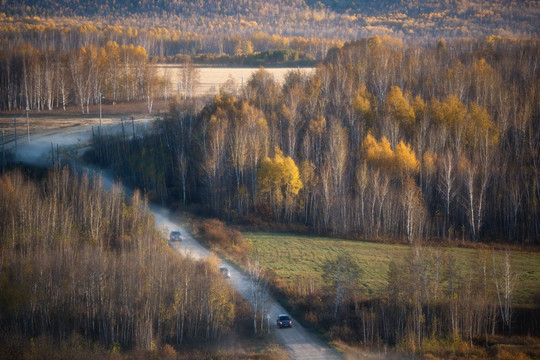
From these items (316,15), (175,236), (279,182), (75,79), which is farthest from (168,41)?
(175,236)

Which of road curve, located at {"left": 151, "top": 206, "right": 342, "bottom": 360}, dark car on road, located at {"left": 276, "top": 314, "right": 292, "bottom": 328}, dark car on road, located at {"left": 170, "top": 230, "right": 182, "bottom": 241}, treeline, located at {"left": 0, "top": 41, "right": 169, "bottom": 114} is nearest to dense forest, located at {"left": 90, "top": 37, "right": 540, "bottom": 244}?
dark car on road, located at {"left": 170, "top": 230, "right": 182, "bottom": 241}

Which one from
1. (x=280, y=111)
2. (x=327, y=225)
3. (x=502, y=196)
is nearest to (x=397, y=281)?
(x=327, y=225)

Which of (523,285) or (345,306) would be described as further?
(523,285)

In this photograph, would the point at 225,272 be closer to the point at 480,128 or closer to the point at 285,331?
the point at 285,331

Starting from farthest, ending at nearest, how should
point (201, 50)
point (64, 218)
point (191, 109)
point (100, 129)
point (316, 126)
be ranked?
point (201, 50), point (100, 129), point (191, 109), point (316, 126), point (64, 218)

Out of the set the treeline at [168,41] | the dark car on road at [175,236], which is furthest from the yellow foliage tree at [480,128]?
the treeline at [168,41]

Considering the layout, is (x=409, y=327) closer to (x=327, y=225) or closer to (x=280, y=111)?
(x=327, y=225)

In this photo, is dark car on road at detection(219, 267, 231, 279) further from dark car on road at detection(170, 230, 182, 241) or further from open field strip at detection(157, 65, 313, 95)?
open field strip at detection(157, 65, 313, 95)
